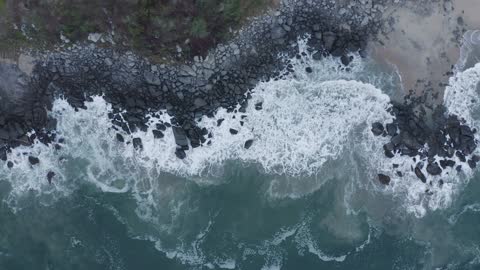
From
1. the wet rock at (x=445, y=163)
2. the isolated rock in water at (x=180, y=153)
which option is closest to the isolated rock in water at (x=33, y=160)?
the isolated rock in water at (x=180, y=153)

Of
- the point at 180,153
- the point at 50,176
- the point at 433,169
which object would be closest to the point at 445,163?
the point at 433,169

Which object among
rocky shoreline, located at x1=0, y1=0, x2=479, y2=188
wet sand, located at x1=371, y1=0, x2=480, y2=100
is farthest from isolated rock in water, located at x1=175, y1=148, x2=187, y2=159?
wet sand, located at x1=371, y1=0, x2=480, y2=100

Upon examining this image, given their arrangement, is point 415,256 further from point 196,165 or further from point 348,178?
point 196,165

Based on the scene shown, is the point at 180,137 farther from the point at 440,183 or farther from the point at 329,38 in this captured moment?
the point at 440,183

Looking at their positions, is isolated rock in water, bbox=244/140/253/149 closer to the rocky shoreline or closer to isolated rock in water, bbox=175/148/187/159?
the rocky shoreline

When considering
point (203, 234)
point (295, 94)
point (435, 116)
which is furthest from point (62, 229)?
point (435, 116)

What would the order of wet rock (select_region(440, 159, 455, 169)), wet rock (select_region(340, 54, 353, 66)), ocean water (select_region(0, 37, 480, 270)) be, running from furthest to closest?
1. wet rock (select_region(440, 159, 455, 169))
2. wet rock (select_region(340, 54, 353, 66))
3. ocean water (select_region(0, 37, 480, 270))

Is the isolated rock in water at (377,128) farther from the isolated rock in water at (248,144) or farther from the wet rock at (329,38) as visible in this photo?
the isolated rock in water at (248,144)
